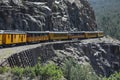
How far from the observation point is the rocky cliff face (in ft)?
282

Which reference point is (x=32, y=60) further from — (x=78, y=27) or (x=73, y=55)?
(x=78, y=27)

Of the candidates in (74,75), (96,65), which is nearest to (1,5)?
(96,65)

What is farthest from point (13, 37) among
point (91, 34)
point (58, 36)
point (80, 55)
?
point (91, 34)

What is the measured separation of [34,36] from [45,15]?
27675 mm

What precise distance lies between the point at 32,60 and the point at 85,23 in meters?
77.4

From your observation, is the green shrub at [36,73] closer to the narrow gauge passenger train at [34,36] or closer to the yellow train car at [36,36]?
the narrow gauge passenger train at [34,36]

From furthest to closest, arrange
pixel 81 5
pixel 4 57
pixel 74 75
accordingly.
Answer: pixel 81 5 → pixel 74 75 → pixel 4 57

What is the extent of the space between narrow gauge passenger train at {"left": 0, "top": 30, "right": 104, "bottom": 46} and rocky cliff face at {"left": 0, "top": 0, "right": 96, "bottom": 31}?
7943 mm

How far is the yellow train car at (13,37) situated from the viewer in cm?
5340

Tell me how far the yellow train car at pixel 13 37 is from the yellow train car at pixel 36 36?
12.3 ft

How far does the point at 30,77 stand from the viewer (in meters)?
34.2

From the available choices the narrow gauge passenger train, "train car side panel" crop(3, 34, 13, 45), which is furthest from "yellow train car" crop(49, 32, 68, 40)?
"train car side panel" crop(3, 34, 13, 45)

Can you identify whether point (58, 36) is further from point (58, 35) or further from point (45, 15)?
point (45, 15)

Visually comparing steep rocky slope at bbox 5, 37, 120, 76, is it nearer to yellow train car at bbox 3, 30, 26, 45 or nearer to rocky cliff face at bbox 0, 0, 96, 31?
yellow train car at bbox 3, 30, 26, 45
